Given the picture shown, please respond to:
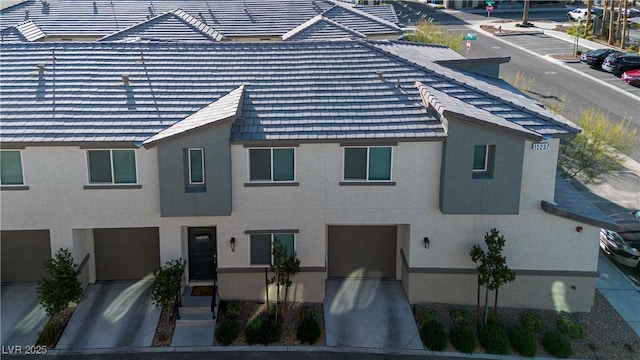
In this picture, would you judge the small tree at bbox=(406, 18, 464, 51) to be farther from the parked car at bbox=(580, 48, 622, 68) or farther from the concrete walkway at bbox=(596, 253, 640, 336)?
the concrete walkway at bbox=(596, 253, 640, 336)

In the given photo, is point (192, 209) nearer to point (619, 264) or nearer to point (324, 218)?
point (324, 218)

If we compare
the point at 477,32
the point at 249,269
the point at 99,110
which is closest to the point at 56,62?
the point at 99,110

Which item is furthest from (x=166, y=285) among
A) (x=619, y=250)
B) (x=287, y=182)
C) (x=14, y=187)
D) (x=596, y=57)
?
(x=596, y=57)

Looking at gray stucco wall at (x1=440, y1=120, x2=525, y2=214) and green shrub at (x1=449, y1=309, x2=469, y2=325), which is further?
green shrub at (x1=449, y1=309, x2=469, y2=325)

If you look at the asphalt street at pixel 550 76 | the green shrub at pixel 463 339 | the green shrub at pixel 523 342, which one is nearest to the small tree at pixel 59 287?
the green shrub at pixel 463 339

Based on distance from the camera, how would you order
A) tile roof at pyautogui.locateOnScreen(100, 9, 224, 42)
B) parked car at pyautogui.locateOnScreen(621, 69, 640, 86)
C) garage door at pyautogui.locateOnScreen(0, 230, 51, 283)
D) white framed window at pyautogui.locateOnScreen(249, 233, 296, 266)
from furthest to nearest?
Answer: parked car at pyautogui.locateOnScreen(621, 69, 640, 86) < tile roof at pyautogui.locateOnScreen(100, 9, 224, 42) < garage door at pyautogui.locateOnScreen(0, 230, 51, 283) < white framed window at pyautogui.locateOnScreen(249, 233, 296, 266)

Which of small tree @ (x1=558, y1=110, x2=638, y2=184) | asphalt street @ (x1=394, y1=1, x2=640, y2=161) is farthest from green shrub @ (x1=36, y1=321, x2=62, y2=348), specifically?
asphalt street @ (x1=394, y1=1, x2=640, y2=161)

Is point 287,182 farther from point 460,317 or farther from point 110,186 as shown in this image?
point 460,317
